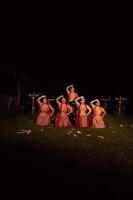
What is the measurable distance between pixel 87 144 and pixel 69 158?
10.8 ft

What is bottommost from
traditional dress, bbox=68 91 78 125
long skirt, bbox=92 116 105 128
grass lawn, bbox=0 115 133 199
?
grass lawn, bbox=0 115 133 199

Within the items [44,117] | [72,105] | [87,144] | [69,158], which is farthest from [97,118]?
[69,158]

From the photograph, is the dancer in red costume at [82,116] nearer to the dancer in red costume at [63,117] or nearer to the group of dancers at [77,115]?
the group of dancers at [77,115]

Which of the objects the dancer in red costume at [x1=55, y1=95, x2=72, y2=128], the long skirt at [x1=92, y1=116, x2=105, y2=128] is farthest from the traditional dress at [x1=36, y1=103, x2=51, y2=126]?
the long skirt at [x1=92, y1=116, x2=105, y2=128]

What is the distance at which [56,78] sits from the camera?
55.0m

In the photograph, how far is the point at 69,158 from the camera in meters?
13.6

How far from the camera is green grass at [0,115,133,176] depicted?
12.8 meters

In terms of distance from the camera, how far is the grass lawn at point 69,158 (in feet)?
34.7

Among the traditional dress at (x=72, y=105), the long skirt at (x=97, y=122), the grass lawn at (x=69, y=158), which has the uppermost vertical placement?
the traditional dress at (x=72, y=105)

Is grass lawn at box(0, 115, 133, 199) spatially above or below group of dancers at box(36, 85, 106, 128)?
below

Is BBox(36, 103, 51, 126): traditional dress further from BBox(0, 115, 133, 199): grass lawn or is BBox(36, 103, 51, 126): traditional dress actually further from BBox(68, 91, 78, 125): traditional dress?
BBox(0, 115, 133, 199): grass lawn

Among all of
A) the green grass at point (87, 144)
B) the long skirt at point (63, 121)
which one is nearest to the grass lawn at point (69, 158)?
the green grass at point (87, 144)

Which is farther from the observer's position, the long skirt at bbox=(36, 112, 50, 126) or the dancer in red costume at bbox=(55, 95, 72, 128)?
the long skirt at bbox=(36, 112, 50, 126)

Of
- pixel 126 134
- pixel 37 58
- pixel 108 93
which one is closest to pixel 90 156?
pixel 126 134
